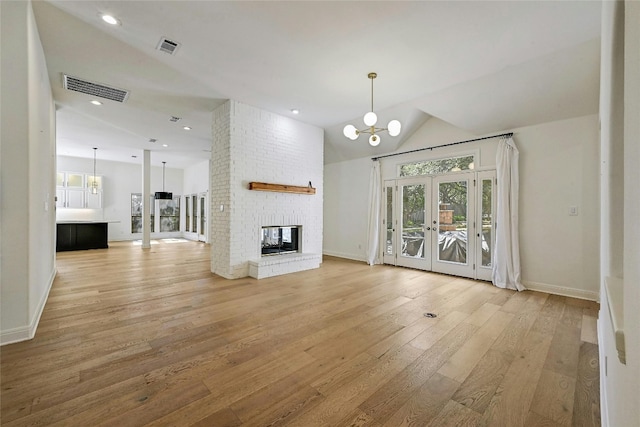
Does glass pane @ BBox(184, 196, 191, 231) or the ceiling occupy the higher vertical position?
the ceiling

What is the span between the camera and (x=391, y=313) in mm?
3355

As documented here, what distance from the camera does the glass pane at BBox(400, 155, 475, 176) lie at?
17.7 feet

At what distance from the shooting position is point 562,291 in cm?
422

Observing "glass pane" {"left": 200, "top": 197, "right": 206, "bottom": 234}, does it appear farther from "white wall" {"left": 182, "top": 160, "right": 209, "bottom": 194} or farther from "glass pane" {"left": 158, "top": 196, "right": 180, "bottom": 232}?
"glass pane" {"left": 158, "top": 196, "right": 180, "bottom": 232}

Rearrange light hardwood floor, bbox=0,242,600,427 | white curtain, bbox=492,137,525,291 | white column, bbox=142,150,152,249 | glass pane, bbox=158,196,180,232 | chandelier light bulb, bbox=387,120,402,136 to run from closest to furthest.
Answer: light hardwood floor, bbox=0,242,600,427 → chandelier light bulb, bbox=387,120,402,136 → white curtain, bbox=492,137,525,291 → white column, bbox=142,150,152,249 → glass pane, bbox=158,196,180,232

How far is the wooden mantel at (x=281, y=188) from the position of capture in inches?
203

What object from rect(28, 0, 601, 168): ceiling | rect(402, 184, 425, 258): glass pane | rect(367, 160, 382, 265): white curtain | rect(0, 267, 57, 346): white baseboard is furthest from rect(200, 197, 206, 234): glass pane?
rect(0, 267, 57, 346): white baseboard

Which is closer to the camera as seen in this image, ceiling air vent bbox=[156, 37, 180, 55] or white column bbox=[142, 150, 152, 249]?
ceiling air vent bbox=[156, 37, 180, 55]

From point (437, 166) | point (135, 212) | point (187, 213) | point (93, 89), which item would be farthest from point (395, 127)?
point (135, 212)

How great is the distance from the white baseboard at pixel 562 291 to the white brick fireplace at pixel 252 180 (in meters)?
4.01

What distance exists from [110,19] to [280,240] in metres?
4.41

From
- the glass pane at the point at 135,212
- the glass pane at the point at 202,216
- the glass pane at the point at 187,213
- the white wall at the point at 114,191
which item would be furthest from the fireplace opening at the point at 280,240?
the glass pane at the point at 135,212

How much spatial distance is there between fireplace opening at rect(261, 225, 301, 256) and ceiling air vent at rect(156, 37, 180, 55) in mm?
3348

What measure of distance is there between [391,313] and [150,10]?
4341 millimetres
